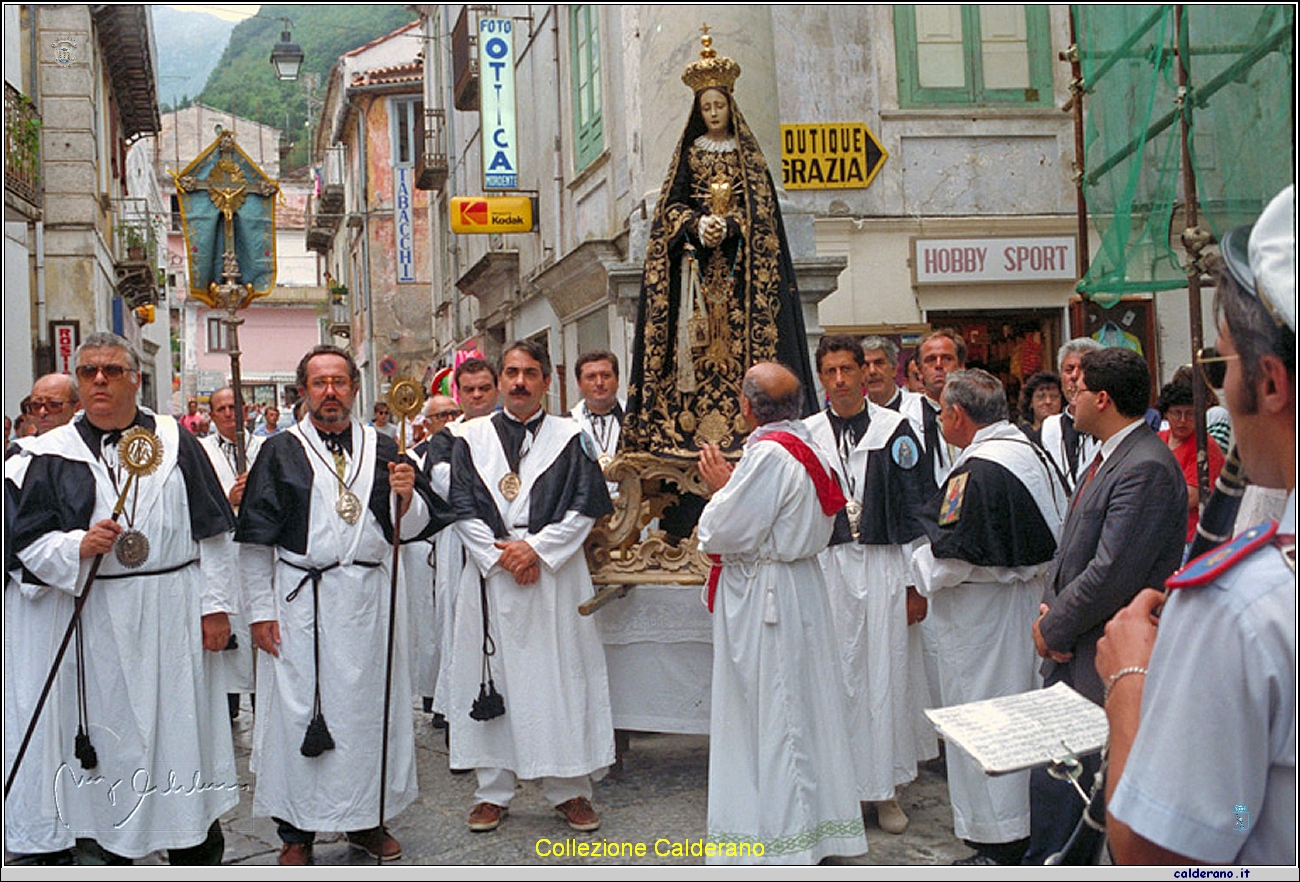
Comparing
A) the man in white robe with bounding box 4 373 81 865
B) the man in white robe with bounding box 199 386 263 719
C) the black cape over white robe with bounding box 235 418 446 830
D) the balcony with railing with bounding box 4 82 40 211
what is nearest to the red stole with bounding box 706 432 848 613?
the black cape over white robe with bounding box 235 418 446 830

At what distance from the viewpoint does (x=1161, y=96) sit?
278 inches

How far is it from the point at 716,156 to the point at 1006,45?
26.6 ft

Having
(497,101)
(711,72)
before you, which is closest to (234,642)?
(711,72)

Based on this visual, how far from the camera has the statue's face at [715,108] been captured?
18.9ft

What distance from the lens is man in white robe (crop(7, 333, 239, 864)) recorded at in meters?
4.24

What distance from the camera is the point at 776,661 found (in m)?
4.18

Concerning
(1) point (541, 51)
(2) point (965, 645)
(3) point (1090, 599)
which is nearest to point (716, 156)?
(2) point (965, 645)

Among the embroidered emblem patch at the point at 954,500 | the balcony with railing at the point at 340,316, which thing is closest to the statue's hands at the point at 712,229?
the embroidered emblem patch at the point at 954,500

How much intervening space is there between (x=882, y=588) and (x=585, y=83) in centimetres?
1041

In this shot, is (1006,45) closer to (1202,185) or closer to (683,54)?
(683,54)

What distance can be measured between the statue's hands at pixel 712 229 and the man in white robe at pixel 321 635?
72.6 inches

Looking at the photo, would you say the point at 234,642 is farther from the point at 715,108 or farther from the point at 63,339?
the point at 63,339

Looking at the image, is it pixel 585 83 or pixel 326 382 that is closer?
pixel 326 382
